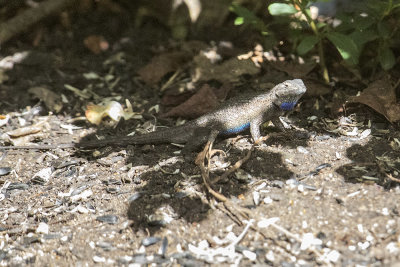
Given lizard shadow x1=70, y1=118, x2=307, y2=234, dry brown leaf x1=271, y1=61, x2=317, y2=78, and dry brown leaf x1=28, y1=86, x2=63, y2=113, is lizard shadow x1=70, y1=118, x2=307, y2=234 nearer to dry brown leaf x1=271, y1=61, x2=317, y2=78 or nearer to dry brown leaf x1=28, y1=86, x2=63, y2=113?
dry brown leaf x1=271, y1=61, x2=317, y2=78

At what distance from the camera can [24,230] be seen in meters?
3.88

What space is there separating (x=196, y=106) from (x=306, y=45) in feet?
4.82

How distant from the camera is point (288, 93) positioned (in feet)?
15.3

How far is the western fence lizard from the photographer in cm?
474

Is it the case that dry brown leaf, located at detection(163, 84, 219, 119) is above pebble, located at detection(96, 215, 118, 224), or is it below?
above

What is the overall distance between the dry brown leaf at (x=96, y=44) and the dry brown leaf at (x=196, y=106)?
2.25 m

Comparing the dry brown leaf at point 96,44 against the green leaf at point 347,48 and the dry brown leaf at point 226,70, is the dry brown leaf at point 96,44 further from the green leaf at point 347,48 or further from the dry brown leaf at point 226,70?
the green leaf at point 347,48

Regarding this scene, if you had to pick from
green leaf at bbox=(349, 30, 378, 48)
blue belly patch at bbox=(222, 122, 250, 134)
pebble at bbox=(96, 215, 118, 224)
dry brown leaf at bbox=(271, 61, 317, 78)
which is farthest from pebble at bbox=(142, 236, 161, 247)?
green leaf at bbox=(349, 30, 378, 48)

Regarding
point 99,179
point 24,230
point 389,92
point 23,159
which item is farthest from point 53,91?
point 389,92

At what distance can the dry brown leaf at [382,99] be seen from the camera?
4688 millimetres

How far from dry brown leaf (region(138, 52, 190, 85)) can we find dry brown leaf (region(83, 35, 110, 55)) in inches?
43.2

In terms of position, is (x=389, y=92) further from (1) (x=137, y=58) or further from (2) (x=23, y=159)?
(2) (x=23, y=159)

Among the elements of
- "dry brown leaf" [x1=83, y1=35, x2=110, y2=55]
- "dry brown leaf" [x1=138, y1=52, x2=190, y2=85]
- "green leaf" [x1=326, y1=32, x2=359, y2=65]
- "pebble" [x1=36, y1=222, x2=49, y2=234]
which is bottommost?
"dry brown leaf" [x1=83, y1=35, x2=110, y2=55]

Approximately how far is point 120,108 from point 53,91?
1276 mm
